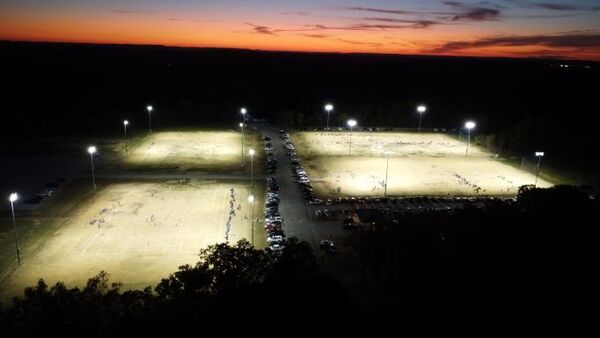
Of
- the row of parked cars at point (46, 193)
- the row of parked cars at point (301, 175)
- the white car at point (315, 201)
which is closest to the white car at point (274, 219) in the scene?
the white car at point (315, 201)

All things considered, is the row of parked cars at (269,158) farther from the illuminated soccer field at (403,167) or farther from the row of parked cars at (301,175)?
the illuminated soccer field at (403,167)

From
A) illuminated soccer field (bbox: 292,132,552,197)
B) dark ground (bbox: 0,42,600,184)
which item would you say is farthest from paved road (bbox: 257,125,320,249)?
dark ground (bbox: 0,42,600,184)

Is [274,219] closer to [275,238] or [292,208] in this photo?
[292,208]

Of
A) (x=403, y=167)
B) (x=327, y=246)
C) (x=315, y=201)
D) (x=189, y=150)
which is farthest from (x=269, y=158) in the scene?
(x=327, y=246)

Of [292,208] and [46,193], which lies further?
[46,193]

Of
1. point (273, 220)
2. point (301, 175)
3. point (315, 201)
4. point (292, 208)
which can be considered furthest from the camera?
point (301, 175)

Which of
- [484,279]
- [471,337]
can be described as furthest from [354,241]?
[471,337]

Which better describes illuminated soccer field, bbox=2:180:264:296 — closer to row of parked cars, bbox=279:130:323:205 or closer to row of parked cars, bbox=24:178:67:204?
row of parked cars, bbox=24:178:67:204
